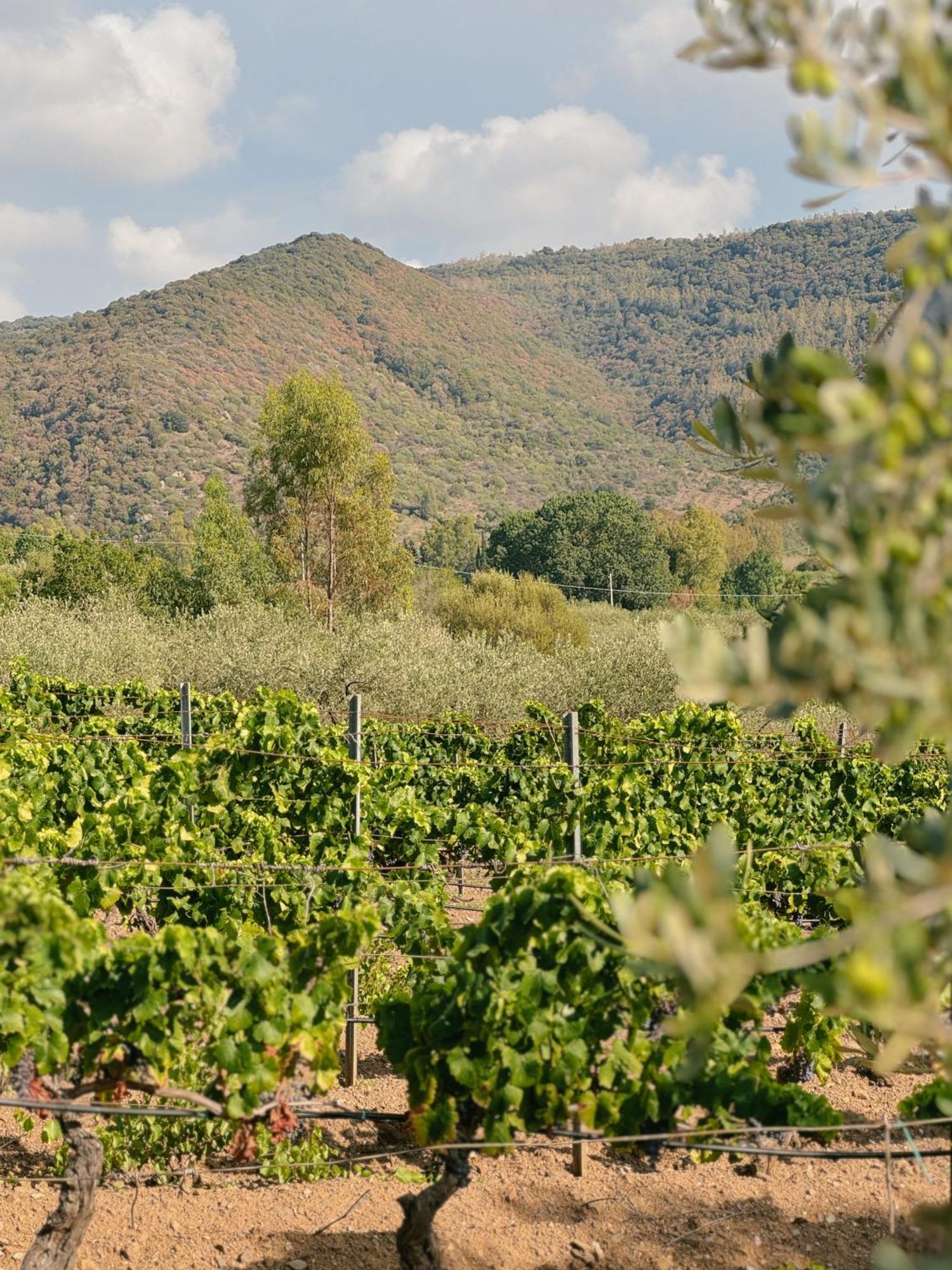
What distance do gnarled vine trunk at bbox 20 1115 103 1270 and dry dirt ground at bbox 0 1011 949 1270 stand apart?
0.37 meters

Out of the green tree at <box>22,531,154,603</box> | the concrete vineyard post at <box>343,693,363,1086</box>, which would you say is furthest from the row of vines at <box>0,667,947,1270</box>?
the green tree at <box>22,531,154,603</box>

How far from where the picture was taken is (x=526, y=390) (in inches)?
3543

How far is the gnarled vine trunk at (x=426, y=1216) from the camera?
166 inches

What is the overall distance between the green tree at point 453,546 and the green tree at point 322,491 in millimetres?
32721

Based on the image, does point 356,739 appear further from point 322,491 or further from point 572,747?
point 322,491

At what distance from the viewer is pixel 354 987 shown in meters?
6.59

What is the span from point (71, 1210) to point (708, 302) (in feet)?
363

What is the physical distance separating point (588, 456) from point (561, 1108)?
3155 inches

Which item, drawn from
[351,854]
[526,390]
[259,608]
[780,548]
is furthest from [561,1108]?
[526,390]

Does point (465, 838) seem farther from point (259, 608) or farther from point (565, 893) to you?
point (259, 608)

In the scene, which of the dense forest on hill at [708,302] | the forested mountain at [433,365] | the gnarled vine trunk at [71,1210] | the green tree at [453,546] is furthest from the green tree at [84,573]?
the dense forest on hill at [708,302]

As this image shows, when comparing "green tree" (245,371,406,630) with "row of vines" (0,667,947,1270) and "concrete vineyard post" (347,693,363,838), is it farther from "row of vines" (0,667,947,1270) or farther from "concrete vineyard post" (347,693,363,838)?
"concrete vineyard post" (347,693,363,838)

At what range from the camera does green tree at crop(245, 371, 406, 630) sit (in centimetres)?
2531

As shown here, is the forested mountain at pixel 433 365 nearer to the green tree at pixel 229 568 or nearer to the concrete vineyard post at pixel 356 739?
the green tree at pixel 229 568
